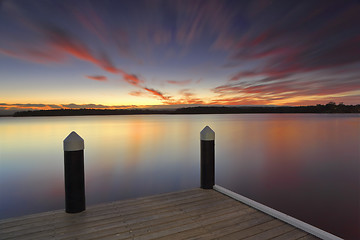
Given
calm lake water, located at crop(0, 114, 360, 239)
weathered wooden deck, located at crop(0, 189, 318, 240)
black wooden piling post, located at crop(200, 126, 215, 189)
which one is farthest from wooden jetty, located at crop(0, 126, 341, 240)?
calm lake water, located at crop(0, 114, 360, 239)

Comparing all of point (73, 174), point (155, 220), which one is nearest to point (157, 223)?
point (155, 220)

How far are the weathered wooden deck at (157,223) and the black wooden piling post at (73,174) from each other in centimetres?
15

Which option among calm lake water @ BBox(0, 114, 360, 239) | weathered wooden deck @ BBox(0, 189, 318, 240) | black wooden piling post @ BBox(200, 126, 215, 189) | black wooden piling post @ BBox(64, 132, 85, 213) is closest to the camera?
weathered wooden deck @ BBox(0, 189, 318, 240)

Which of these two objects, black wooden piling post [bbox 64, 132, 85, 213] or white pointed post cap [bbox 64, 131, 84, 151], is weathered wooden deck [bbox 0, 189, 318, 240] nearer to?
black wooden piling post [bbox 64, 132, 85, 213]

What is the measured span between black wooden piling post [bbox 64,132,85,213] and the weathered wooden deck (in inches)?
5.9

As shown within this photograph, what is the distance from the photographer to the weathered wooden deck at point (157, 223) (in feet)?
8.70

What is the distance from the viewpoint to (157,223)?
2963mm

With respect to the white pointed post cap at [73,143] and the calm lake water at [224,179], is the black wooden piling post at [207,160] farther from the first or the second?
the calm lake water at [224,179]

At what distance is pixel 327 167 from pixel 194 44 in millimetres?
11577

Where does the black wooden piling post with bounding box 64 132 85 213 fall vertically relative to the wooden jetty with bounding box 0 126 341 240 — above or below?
above

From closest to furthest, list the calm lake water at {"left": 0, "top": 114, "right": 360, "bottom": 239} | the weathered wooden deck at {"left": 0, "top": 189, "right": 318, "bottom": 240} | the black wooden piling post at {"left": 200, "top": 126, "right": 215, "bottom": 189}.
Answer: the weathered wooden deck at {"left": 0, "top": 189, "right": 318, "bottom": 240} → the black wooden piling post at {"left": 200, "top": 126, "right": 215, "bottom": 189} → the calm lake water at {"left": 0, "top": 114, "right": 360, "bottom": 239}

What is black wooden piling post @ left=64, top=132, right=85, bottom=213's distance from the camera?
334 cm

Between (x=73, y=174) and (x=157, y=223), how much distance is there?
1.61 metres

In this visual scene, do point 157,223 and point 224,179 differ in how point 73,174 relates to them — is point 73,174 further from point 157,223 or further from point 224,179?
point 224,179
